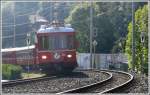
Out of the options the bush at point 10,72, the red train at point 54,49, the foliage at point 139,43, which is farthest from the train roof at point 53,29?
the foliage at point 139,43

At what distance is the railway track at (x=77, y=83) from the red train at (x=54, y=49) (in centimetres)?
49

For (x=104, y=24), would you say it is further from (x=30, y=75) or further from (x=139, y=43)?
(x=30, y=75)

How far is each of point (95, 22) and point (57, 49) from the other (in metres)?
1.09

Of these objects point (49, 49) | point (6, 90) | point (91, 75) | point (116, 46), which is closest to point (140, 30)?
point (116, 46)

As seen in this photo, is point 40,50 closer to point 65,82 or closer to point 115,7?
point 65,82

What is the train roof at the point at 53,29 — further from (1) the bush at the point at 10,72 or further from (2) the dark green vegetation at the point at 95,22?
(1) the bush at the point at 10,72

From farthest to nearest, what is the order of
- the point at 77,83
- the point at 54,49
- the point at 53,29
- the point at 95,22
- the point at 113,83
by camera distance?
1. the point at 95,22
2. the point at 53,29
3. the point at 54,49
4. the point at 113,83
5. the point at 77,83

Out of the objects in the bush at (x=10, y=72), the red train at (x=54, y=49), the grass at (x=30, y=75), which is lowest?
the grass at (x=30, y=75)

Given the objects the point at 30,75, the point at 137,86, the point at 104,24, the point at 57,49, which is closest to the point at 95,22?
the point at 104,24

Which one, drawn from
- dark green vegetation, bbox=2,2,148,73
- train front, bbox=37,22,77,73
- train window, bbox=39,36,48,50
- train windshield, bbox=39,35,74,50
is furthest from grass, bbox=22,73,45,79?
dark green vegetation, bbox=2,2,148,73

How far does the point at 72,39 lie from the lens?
825 centimetres

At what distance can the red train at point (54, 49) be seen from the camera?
8.17 m

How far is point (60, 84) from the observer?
7.21 m

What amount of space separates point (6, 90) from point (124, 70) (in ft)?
8.20
